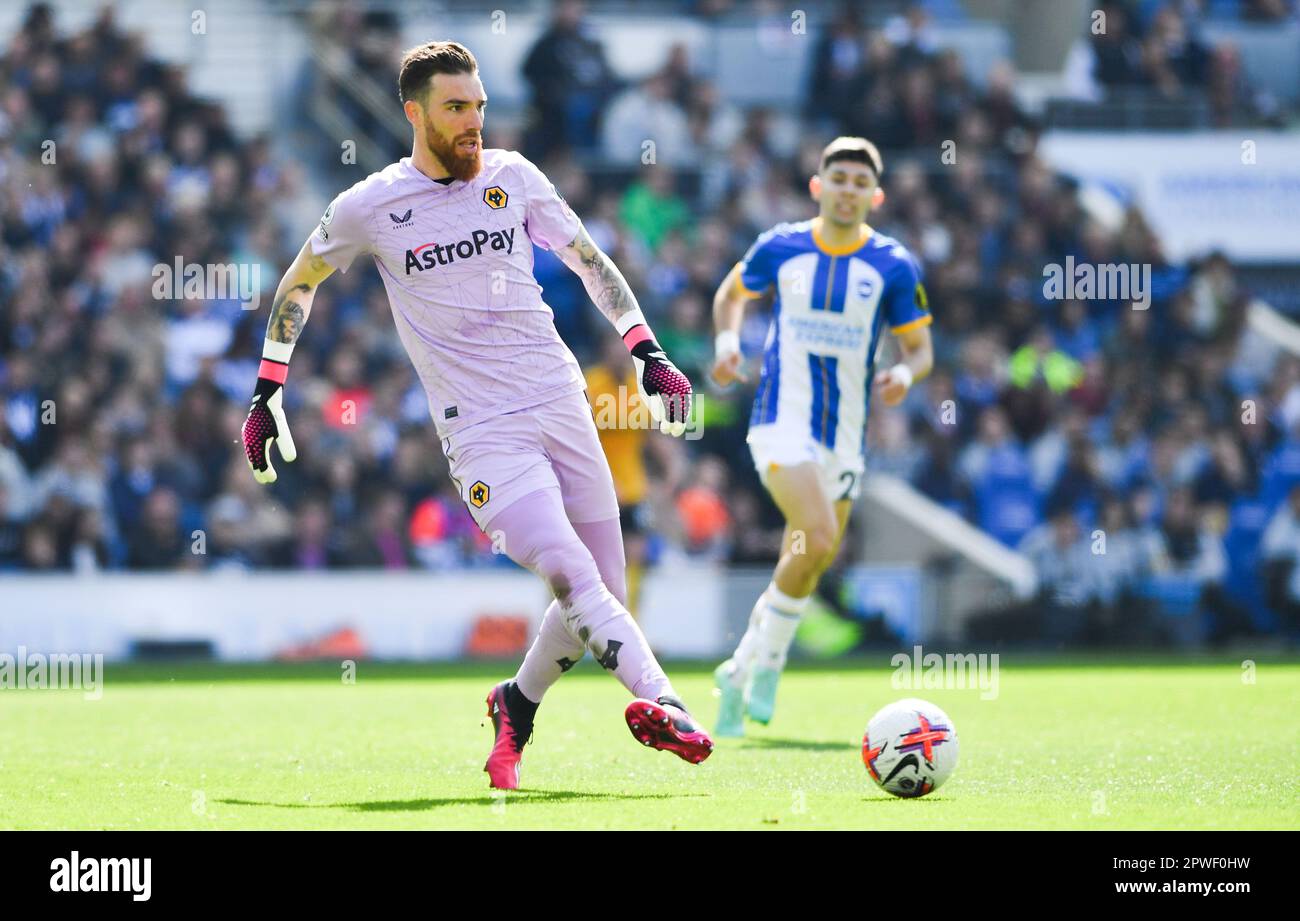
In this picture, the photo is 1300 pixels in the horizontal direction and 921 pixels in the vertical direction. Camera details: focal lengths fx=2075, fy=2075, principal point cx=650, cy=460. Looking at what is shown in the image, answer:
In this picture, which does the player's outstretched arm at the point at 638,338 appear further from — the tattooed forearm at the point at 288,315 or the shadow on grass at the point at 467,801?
the shadow on grass at the point at 467,801

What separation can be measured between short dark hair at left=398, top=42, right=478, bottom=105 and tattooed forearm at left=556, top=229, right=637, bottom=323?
0.83m

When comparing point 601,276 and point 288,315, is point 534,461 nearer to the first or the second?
point 601,276

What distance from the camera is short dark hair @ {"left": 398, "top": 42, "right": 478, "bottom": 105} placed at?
785cm

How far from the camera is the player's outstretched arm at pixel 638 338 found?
7.87 metres

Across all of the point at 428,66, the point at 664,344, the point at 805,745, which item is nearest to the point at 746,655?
the point at 805,745

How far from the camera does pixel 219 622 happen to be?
1741 centimetres

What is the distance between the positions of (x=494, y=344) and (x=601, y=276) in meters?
0.56

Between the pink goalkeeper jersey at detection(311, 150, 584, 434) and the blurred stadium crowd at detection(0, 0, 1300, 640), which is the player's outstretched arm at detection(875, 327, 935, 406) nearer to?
the pink goalkeeper jersey at detection(311, 150, 584, 434)

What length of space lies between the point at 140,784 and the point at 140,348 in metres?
→ 10.8

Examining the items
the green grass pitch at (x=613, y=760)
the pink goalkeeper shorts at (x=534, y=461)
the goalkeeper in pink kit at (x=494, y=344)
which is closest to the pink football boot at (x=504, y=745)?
the goalkeeper in pink kit at (x=494, y=344)

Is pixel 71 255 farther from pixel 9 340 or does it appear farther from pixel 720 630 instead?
pixel 720 630

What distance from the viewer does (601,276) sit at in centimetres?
832

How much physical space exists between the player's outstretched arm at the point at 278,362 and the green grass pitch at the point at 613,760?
1.34 m
